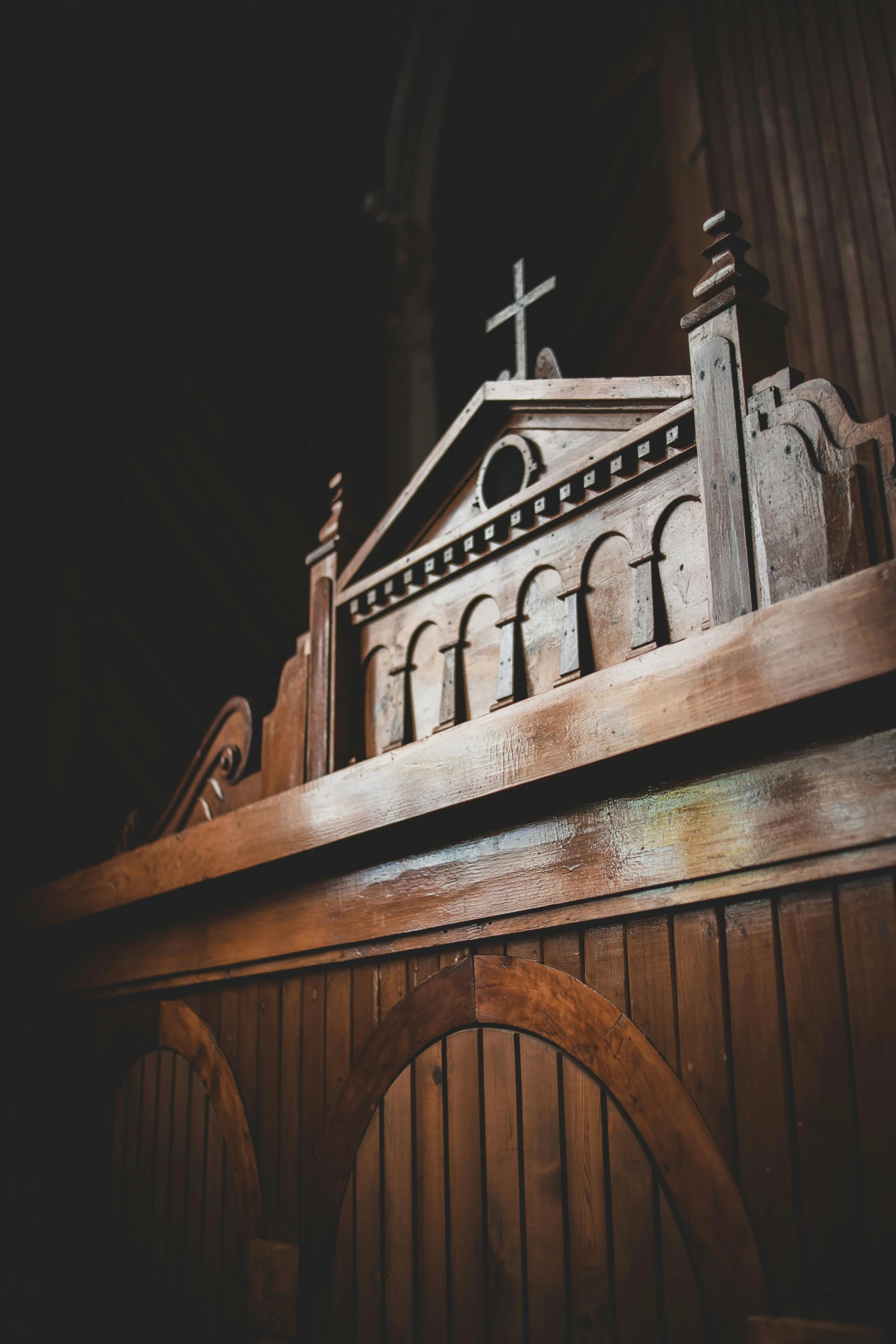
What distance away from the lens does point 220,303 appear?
6.32 metres

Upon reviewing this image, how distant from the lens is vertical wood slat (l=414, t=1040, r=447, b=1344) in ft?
8.03

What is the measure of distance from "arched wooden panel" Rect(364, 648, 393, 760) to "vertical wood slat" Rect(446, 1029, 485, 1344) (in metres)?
0.90

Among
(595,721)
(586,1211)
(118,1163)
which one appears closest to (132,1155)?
(118,1163)

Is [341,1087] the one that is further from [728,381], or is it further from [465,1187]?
[728,381]

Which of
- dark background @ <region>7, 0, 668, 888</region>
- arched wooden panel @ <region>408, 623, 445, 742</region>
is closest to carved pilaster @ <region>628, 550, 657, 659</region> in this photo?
arched wooden panel @ <region>408, 623, 445, 742</region>

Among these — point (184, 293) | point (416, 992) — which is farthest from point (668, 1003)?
A: point (184, 293)

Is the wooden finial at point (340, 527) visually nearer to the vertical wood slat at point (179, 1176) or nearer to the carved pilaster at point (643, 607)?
the carved pilaster at point (643, 607)

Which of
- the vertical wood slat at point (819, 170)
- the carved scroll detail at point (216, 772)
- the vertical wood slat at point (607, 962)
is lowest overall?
the vertical wood slat at point (607, 962)

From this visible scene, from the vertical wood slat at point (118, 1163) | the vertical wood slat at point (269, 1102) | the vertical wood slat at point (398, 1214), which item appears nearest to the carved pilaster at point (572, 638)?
the vertical wood slat at point (398, 1214)

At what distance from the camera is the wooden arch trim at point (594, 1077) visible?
192cm

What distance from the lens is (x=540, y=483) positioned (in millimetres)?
2705

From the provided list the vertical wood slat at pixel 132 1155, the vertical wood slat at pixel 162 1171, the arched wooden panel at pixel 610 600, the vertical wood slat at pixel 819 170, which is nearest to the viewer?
the arched wooden panel at pixel 610 600

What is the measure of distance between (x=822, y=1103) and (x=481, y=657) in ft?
4.53

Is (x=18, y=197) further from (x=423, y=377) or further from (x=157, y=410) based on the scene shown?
(x=423, y=377)
